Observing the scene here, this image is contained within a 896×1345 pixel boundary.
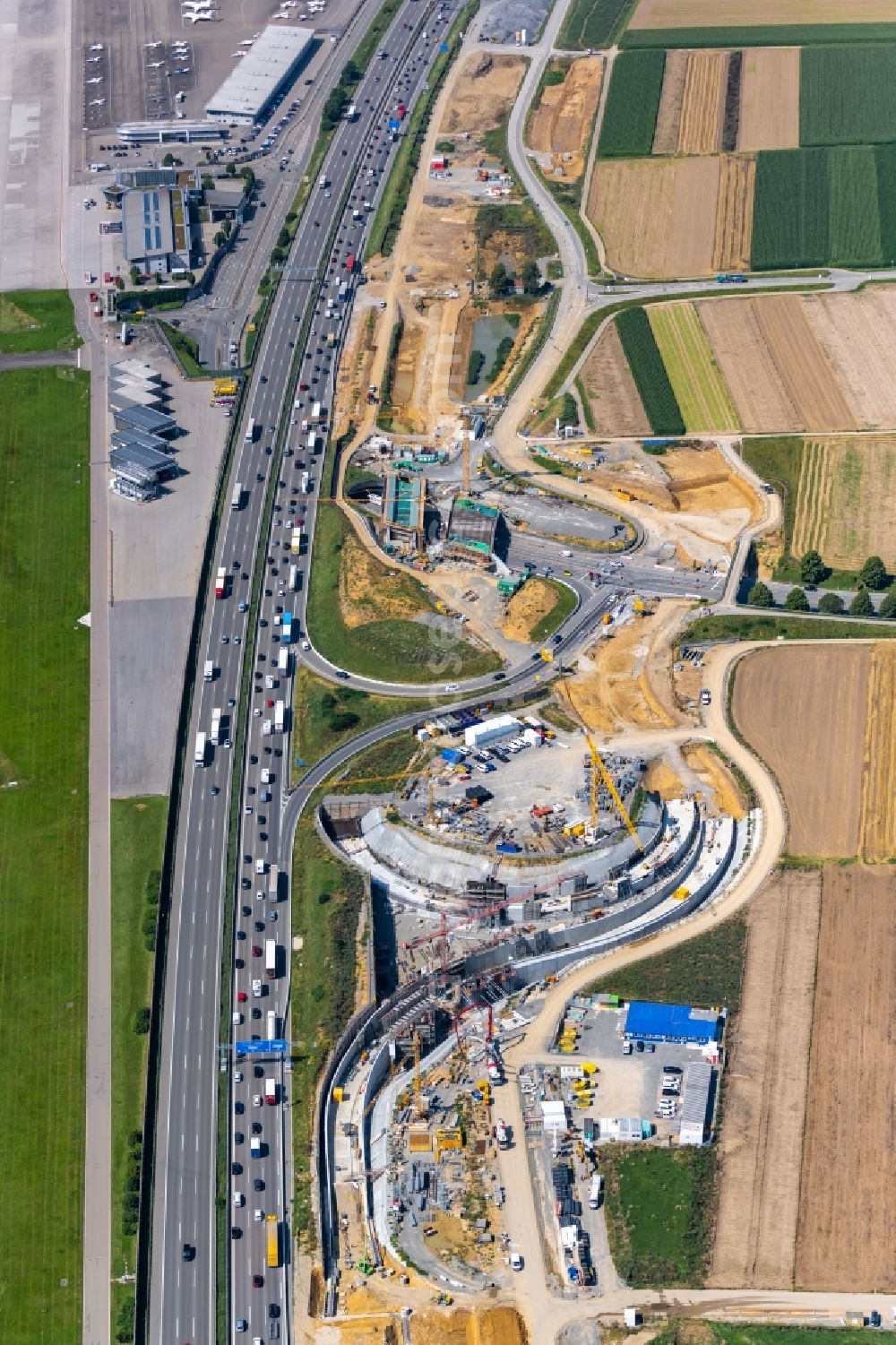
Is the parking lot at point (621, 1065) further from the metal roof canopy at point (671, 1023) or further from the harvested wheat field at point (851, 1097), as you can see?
the harvested wheat field at point (851, 1097)

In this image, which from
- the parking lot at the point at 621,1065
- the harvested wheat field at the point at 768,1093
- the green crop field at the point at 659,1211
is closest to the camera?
the green crop field at the point at 659,1211

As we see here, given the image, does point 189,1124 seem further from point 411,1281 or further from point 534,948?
point 534,948

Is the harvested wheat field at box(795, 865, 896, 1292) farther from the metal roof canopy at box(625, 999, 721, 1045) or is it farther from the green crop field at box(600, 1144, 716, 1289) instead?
the metal roof canopy at box(625, 999, 721, 1045)

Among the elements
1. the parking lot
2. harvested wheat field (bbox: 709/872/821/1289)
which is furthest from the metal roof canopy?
harvested wheat field (bbox: 709/872/821/1289)

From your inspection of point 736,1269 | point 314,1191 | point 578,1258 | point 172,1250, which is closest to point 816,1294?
point 736,1269

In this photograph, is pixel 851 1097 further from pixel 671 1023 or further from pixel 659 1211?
pixel 659 1211

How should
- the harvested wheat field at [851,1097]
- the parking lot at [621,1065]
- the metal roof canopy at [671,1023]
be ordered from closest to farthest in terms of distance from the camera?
the harvested wheat field at [851,1097] < the parking lot at [621,1065] < the metal roof canopy at [671,1023]

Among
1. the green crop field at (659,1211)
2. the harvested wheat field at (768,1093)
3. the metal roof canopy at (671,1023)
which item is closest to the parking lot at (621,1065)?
the metal roof canopy at (671,1023)

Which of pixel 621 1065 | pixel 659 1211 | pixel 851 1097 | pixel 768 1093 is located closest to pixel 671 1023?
pixel 621 1065
